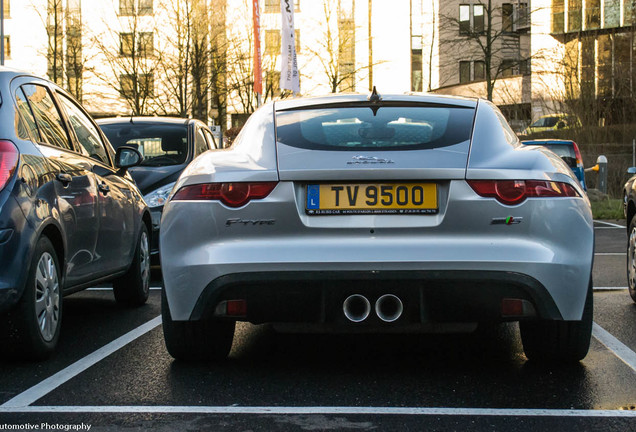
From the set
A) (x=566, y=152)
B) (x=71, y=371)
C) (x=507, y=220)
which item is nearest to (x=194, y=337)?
(x=71, y=371)

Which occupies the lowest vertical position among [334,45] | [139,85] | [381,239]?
[381,239]

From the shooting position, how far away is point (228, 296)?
455 cm

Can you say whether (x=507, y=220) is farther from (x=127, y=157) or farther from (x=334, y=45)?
(x=334, y=45)

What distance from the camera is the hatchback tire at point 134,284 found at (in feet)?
24.6

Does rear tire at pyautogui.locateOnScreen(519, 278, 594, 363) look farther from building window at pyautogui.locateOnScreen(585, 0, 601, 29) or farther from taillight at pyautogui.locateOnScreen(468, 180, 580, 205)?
building window at pyautogui.locateOnScreen(585, 0, 601, 29)

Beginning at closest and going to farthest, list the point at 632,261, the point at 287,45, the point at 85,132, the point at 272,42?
the point at 85,132, the point at 632,261, the point at 287,45, the point at 272,42

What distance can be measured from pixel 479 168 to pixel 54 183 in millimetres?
2408

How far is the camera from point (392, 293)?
4.45 meters

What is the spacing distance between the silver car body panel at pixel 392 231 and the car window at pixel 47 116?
1.59 meters

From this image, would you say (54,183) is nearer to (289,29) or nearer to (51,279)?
(51,279)

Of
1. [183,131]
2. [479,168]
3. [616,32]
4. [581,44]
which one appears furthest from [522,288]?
[616,32]

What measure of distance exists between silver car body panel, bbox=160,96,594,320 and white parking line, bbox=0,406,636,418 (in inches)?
23.7

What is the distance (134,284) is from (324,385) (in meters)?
3.24

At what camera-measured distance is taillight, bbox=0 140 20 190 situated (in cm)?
494
